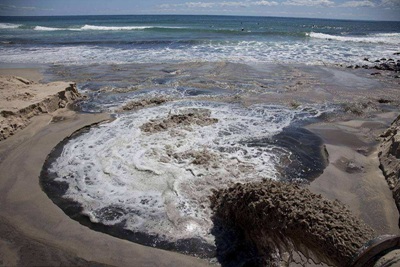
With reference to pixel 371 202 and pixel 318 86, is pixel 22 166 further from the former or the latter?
pixel 318 86

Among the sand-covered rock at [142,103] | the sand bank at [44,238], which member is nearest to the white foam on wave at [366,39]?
the sand-covered rock at [142,103]

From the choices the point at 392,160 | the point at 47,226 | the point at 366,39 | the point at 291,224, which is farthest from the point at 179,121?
the point at 366,39

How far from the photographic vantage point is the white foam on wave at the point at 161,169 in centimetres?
325

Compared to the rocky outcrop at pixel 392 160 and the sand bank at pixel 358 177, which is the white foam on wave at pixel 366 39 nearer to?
the sand bank at pixel 358 177

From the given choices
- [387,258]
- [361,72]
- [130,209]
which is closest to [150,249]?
[130,209]

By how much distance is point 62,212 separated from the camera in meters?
3.28

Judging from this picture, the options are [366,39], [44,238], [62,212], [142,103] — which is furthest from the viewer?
[366,39]

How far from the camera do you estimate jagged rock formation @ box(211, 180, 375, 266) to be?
208 centimetres

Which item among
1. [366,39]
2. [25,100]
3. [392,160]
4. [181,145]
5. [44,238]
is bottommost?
[44,238]

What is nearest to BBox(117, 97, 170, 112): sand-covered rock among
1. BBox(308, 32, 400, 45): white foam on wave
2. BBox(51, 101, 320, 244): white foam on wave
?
BBox(51, 101, 320, 244): white foam on wave

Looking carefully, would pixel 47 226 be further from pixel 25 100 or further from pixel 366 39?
pixel 366 39

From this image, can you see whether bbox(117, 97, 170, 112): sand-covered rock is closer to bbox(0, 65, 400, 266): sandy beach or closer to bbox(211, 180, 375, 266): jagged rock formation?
bbox(0, 65, 400, 266): sandy beach

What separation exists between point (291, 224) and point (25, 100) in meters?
6.24

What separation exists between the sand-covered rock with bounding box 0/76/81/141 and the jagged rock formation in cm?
458
